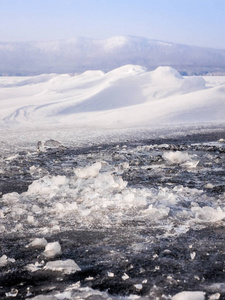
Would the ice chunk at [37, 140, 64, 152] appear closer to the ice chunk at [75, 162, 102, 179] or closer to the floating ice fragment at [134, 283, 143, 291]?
the ice chunk at [75, 162, 102, 179]

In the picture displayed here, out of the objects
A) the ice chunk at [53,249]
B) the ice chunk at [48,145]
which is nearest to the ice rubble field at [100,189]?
the ice chunk at [53,249]

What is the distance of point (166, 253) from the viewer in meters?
2.35

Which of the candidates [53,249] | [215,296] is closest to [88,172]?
[53,249]

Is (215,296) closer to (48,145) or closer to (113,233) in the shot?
(113,233)

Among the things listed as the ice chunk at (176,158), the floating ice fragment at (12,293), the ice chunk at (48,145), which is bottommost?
the floating ice fragment at (12,293)

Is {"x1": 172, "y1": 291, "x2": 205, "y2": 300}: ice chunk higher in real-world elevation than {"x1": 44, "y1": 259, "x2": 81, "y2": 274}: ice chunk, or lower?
lower

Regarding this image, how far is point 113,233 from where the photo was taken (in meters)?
2.69

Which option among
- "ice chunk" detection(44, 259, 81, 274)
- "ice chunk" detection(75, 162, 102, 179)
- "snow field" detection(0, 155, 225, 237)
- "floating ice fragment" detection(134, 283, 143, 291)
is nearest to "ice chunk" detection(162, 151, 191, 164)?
"ice chunk" detection(75, 162, 102, 179)

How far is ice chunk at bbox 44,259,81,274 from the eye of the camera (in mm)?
2107

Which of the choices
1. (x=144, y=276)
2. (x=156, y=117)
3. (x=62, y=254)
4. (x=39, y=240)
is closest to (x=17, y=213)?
(x=39, y=240)

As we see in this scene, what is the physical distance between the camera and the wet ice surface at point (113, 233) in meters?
1.95

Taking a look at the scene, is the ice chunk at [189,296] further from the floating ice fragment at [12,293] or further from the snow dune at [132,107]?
the snow dune at [132,107]

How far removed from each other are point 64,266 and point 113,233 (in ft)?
2.04

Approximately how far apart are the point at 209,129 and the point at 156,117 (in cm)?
205
